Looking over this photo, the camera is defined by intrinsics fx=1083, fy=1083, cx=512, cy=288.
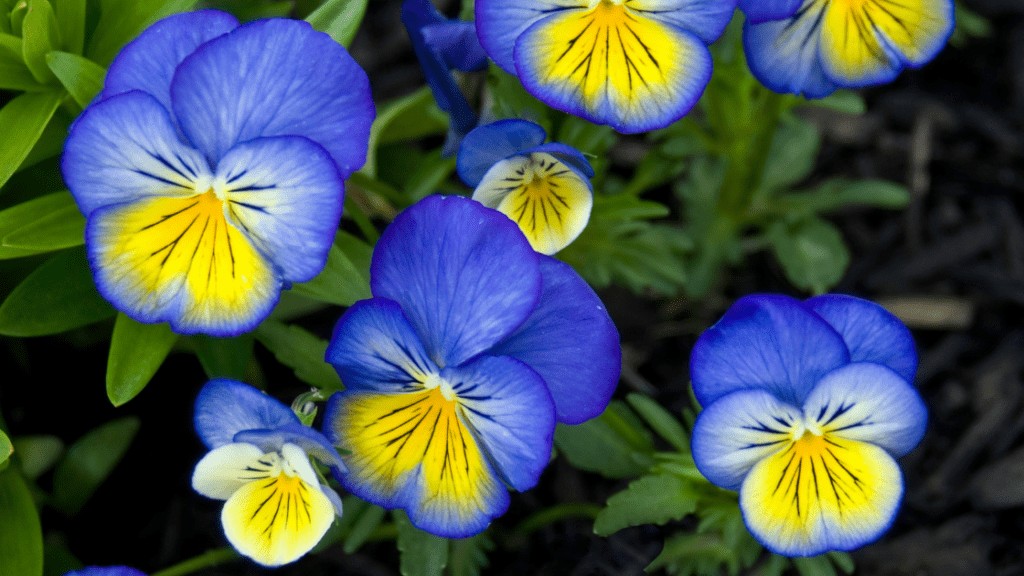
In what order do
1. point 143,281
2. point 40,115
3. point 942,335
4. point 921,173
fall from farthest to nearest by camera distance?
1. point 921,173
2. point 942,335
3. point 40,115
4. point 143,281

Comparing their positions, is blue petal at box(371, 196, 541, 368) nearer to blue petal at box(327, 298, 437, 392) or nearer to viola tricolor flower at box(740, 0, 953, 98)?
blue petal at box(327, 298, 437, 392)

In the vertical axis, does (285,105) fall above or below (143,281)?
above

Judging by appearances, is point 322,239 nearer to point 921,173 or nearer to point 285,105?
point 285,105

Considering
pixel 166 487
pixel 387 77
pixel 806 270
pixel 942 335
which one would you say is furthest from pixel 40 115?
pixel 942 335

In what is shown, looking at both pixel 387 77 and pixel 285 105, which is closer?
pixel 285 105

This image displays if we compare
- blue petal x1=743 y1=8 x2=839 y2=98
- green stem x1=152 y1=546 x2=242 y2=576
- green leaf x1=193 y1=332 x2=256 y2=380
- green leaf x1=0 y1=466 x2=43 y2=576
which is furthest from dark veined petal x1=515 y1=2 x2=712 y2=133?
green leaf x1=0 y1=466 x2=43 y2=576
